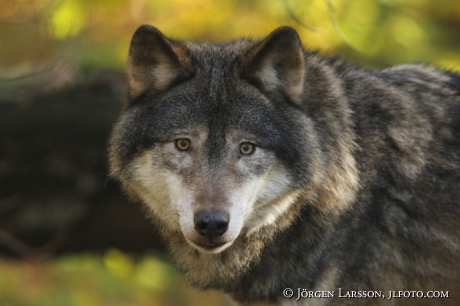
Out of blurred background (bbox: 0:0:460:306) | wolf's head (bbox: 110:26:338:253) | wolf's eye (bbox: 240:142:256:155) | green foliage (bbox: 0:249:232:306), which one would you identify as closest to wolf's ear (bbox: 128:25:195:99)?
wolf's head (bbox: 110:26:338:253)

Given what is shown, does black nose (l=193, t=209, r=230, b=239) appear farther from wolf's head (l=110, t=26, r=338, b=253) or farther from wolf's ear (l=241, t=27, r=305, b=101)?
wolf's ear (l=241, t=27, r=305, b=101)

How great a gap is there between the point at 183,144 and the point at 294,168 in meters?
0.77

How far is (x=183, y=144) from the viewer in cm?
408

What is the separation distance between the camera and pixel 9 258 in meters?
7.77

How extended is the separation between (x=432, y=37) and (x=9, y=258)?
6.77 m

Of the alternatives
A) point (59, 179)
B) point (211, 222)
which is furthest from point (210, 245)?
point (59, 179)

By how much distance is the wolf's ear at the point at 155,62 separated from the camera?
13.5 feet

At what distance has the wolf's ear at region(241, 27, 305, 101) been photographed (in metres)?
4.04

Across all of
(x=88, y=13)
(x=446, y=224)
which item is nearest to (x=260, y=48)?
(x=446, y=224)

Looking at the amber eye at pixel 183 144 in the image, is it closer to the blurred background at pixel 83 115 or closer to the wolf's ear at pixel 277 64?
the wolf's ear at pixel 277 64

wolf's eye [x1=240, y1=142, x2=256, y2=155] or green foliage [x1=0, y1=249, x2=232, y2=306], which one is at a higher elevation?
wolf's eye [x1=240, y1=142, x2=256, y2=155]

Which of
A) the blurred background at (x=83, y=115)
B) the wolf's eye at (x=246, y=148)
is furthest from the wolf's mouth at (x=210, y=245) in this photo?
the blurred background at (x=83, y=115)

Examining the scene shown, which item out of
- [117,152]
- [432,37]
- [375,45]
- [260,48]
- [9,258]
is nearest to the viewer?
[260,48]

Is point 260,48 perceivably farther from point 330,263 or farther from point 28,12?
point 28,12
